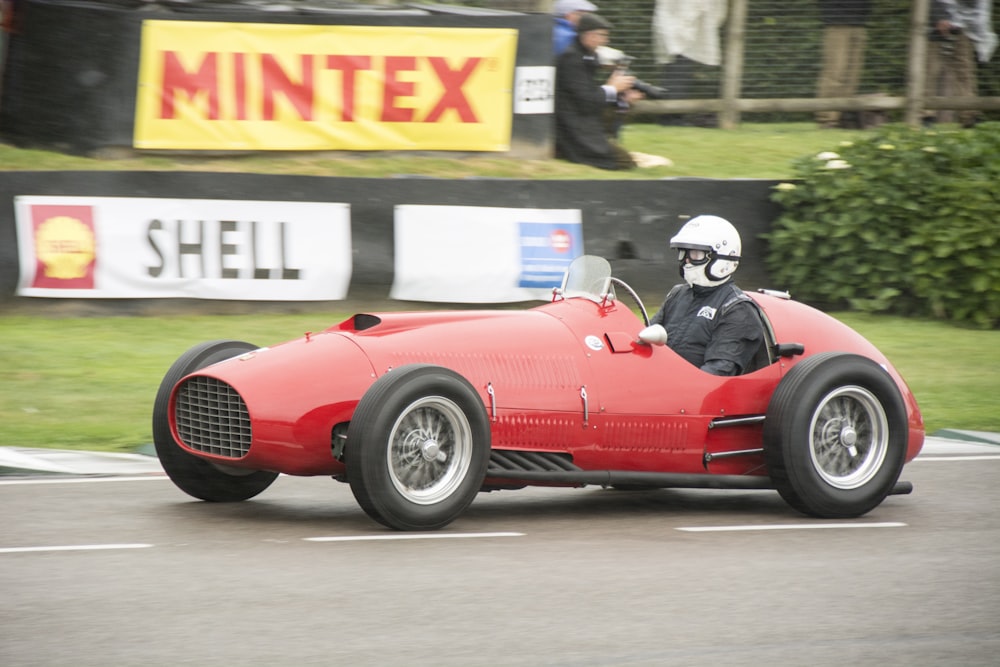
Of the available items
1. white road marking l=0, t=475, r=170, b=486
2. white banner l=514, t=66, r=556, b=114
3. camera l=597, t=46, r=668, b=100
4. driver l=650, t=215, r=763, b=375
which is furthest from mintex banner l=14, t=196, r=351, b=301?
driver l=650, t=215, r=763, b=375

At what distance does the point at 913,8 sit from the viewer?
1888 centimetres

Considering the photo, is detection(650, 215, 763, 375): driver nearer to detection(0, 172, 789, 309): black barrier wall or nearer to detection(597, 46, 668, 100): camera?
detection(0, 172, 789, 309): black barrier wall

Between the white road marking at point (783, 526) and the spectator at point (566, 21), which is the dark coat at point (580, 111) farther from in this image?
the white road marking at point (783, 526)

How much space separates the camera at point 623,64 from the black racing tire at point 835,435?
31.3ft

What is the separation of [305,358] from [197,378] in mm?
531

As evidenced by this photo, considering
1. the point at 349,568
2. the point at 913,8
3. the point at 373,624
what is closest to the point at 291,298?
the point at 349,568

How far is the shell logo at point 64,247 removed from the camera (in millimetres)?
12641

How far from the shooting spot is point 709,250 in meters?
7.84

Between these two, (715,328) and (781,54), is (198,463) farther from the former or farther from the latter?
(781,54)

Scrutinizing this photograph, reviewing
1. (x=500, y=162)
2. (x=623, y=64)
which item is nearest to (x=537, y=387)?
(x=500, y=162)

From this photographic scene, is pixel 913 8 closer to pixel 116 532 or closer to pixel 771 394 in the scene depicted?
pixel 771 394

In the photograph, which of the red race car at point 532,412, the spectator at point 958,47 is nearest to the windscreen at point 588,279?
the red race car at point 532,412

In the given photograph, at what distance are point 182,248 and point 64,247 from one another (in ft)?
3.14

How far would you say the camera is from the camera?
1700cm
